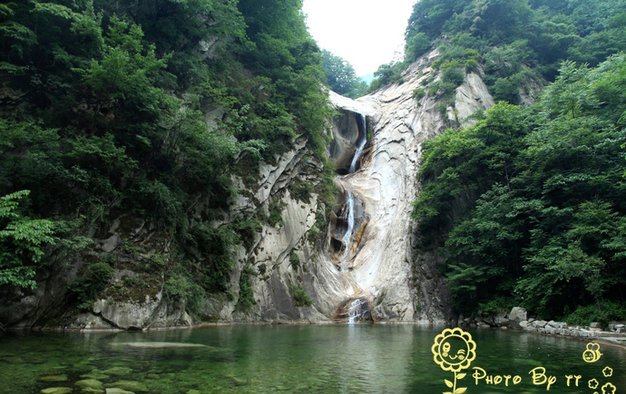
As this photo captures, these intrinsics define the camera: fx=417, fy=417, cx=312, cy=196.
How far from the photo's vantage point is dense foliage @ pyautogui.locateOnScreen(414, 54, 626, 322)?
48.0 feet

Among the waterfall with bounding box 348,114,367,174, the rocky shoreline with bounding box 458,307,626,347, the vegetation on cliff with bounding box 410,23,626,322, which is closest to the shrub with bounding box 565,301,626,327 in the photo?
the vegetation on cliff with bounding box 410,23,626,322

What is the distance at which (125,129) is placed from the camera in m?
14.2

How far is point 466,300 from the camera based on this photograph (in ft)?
66.5

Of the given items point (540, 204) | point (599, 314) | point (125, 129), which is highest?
point (125, 129)

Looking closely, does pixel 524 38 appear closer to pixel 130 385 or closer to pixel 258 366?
pixel 258 366

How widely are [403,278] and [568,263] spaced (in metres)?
9.90

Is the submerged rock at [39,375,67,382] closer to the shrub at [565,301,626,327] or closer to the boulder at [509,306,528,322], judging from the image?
the shrub at [565,301,626,327]

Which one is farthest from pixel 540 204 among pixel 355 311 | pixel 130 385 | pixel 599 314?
pixel 130 385

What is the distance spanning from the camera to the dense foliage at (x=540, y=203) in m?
14.6

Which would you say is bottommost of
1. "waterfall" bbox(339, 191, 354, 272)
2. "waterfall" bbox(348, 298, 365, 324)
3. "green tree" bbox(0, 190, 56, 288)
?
"waterfall" bbox(348, 298, 365, 324)

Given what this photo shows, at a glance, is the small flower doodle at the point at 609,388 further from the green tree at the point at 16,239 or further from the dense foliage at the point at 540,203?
the green tree at the point at 16,239

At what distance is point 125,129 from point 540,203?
1625cm

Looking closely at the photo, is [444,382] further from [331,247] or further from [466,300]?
[331,247]

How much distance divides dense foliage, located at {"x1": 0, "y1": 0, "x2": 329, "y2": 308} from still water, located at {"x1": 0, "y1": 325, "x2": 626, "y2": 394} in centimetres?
295
